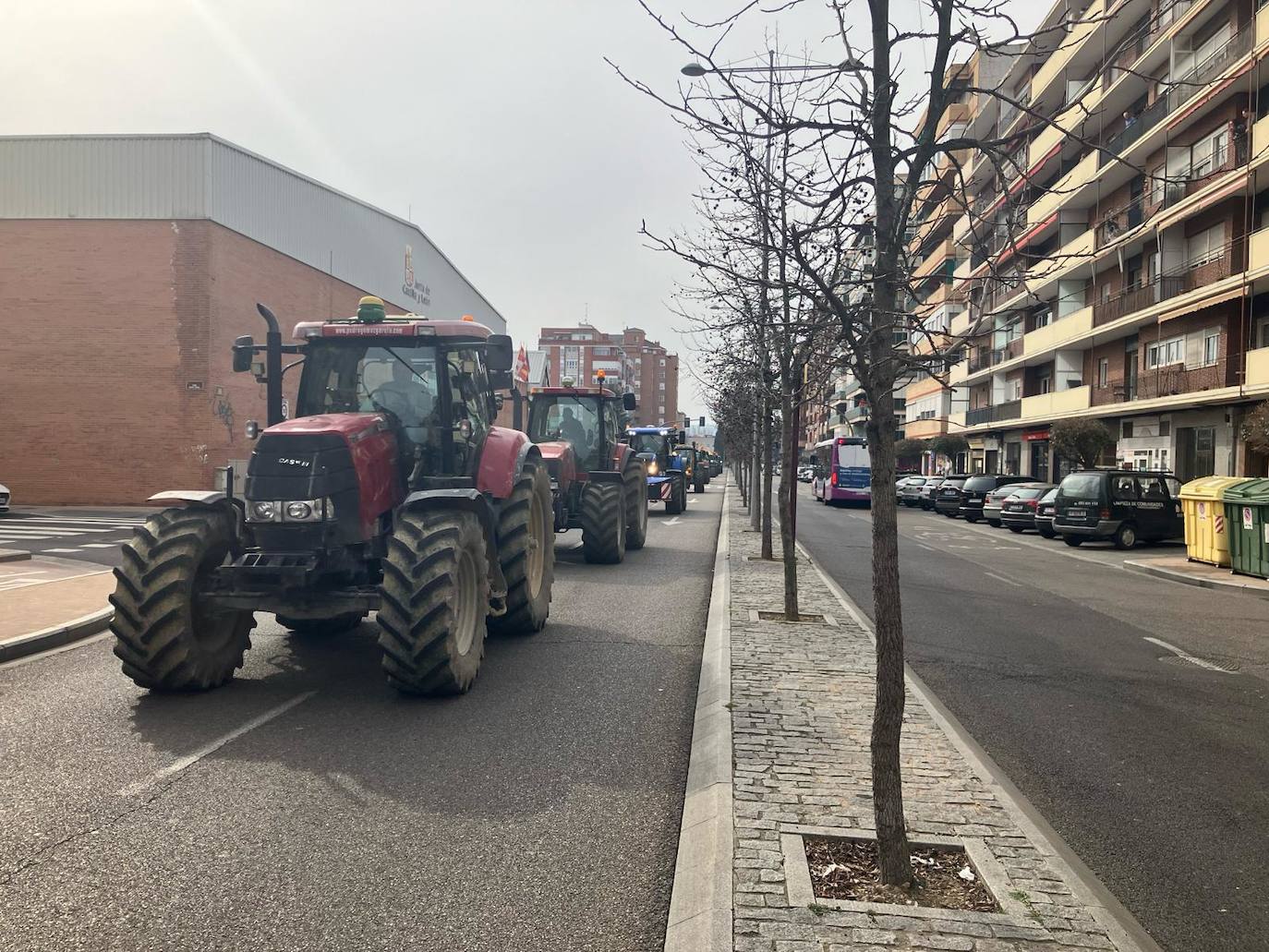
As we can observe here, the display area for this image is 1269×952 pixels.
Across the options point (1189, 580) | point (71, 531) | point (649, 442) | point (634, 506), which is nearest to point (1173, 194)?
point (649, 442)

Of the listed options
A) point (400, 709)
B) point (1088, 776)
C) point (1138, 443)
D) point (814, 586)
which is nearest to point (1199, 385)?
point (1138, 443)

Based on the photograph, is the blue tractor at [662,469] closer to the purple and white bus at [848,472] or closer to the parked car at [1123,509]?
the purple and white bus at [848,472]

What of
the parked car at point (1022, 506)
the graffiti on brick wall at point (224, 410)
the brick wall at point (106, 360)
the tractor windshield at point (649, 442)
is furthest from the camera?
the tractor windshield at point (649, 442)

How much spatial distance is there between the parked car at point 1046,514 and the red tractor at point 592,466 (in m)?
11.9

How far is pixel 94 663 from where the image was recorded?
705 cm

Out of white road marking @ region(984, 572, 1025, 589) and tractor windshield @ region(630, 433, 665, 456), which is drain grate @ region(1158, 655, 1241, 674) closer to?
white road marking @ region(984, 572, 1025, 589)

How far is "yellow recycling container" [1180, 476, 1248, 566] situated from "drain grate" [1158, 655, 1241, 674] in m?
9.28

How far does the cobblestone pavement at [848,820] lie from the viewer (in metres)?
3.02

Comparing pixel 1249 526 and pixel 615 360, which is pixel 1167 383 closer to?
pixel 1249 526

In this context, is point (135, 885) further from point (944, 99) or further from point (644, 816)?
point (944, 99)

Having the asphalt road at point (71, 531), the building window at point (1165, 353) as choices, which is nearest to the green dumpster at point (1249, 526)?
the building window at point (1165, 353)

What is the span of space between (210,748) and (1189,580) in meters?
14.9

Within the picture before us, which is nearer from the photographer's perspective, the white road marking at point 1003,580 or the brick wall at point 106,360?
the white road marking at point 1003,580

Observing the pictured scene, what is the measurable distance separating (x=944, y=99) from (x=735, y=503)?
33050 mm
